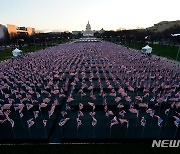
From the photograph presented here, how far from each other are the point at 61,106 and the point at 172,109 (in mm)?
11136

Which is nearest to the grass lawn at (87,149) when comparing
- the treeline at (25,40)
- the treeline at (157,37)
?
the treeline at (157,37)

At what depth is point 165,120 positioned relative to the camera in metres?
17.5

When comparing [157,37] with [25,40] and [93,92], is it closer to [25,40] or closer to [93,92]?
[25,40]

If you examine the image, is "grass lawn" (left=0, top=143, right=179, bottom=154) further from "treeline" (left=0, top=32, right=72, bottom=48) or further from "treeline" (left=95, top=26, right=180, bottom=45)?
"treeline" (left=0, top=32, right=72, bottom=48)

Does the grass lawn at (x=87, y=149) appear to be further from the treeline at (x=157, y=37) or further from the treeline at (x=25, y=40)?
the treeline at (x=25, y=40)

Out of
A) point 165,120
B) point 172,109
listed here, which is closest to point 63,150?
point 165,120

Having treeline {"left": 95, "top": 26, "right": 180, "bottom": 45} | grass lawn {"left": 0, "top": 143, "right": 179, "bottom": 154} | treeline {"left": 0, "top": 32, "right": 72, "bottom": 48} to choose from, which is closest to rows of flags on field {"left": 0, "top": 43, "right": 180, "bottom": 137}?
grass lawn {"left": 0, "top": 143, "right": 179, "bottom": 154}

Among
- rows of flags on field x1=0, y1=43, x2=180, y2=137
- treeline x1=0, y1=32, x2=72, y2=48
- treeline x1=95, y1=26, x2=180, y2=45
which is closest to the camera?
rows of flags on field x1=0, y1=43, x2=180, y2=137

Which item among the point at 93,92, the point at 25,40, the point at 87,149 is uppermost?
the point at 25,40

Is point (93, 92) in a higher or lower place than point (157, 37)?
lower

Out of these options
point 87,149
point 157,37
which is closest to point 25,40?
point 157,37

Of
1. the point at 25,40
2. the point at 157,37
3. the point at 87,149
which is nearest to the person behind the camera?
the point at 87,149

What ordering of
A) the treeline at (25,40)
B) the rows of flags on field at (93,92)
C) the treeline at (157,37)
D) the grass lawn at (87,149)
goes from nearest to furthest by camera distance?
the grass lawn at (87,149) < the rows of flags on field at (93,92) < the treeline at (157,37) < the treeline at (25,40)

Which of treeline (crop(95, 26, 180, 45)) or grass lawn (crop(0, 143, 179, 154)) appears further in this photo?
treeline (crop(95, 26, 180, 45))
